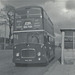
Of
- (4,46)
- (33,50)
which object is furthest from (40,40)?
(4,46)

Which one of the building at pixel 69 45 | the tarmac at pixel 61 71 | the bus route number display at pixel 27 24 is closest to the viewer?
the tarmac at pixel 61 71

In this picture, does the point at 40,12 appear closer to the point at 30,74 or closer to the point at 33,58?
the point at 33,58

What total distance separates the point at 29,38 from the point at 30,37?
Result: 0.11 m

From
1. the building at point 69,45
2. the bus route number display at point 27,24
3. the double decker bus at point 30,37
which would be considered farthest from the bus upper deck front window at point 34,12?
the building at point 69,45

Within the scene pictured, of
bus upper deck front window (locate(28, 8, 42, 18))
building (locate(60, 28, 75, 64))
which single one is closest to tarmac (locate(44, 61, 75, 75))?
bus upper deck front window (locate(28, 8, 42, 18))

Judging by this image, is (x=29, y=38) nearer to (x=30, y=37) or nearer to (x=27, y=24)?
(x=30, y=37)

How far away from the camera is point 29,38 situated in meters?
19.5

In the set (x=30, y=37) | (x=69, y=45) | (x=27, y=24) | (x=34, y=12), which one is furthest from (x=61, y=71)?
(x=69, y=45)

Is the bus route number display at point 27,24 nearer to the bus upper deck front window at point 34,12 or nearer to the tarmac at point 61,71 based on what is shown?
the bus upper deck front window at point 34,12

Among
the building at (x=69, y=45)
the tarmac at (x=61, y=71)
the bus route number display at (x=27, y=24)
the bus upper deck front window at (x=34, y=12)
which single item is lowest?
the tarmac at (x=61, y=71)

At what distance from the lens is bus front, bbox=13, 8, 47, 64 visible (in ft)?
63.4

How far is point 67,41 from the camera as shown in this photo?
2431 cm

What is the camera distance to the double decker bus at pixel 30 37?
19309 millimetres

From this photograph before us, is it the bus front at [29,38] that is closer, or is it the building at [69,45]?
the bus front at [29,38]
